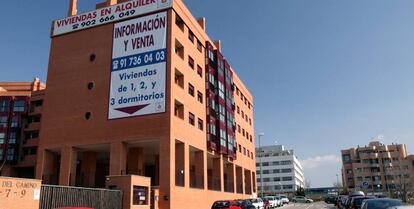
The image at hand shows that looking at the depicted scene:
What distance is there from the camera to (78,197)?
24266 millimetres

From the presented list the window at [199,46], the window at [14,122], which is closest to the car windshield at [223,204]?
the window at [199,46]

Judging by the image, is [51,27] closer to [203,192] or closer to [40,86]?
[203,192]

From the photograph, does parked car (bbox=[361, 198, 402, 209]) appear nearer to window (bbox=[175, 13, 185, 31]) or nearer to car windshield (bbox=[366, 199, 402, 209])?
car windshield (bbox=[366, 199, 402, 209])

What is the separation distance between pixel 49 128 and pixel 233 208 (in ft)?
68.5

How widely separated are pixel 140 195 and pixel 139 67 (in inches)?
500

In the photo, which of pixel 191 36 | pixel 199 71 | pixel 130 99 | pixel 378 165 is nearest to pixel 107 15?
pixel 191 36

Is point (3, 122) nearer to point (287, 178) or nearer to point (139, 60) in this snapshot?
point (139, 60)

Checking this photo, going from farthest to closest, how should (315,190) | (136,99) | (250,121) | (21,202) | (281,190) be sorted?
(315,190) < (281,190) < (250,121) < (136,99) < (21,202)

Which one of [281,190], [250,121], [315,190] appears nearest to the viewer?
[250,121]

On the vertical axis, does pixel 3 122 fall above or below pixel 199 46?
below

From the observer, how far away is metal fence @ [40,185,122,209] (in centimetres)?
2147

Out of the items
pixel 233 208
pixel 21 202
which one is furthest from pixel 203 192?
pixel 21 202

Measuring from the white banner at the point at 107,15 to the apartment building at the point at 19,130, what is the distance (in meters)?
25.9

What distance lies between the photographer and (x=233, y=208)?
2981 cm
